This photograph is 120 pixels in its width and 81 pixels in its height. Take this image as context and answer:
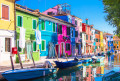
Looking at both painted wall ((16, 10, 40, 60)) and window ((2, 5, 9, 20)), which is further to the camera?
painted wall ((16, 10, 40, 60))

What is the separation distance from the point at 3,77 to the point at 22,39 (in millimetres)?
7153

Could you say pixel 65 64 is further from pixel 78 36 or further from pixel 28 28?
pixel 78 36

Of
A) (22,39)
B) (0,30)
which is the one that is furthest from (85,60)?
(0,30)

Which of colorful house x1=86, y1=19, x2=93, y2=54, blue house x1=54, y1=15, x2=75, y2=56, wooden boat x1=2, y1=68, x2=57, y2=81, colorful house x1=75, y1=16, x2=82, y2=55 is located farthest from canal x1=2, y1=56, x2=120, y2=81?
colorful house x1=86, y1=19, x2=93, y2=54

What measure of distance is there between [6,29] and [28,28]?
4.43 metres

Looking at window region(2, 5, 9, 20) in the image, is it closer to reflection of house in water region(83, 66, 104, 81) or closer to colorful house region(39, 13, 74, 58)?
colorful house region(39, 13, 74, 58)

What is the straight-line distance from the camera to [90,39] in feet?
180

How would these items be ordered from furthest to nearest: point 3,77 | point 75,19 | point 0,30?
point 75,19 → point 0,30 → point 3,77

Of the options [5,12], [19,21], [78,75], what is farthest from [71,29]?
[78,75]

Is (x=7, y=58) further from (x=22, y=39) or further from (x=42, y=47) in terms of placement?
(x=42, y=47)

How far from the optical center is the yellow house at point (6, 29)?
18.9 m

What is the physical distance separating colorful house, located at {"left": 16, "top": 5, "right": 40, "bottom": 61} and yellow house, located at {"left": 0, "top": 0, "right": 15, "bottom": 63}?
42.2 inches

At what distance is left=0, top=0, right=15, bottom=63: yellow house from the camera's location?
744 inches

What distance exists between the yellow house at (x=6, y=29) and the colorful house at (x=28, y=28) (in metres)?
1.07
